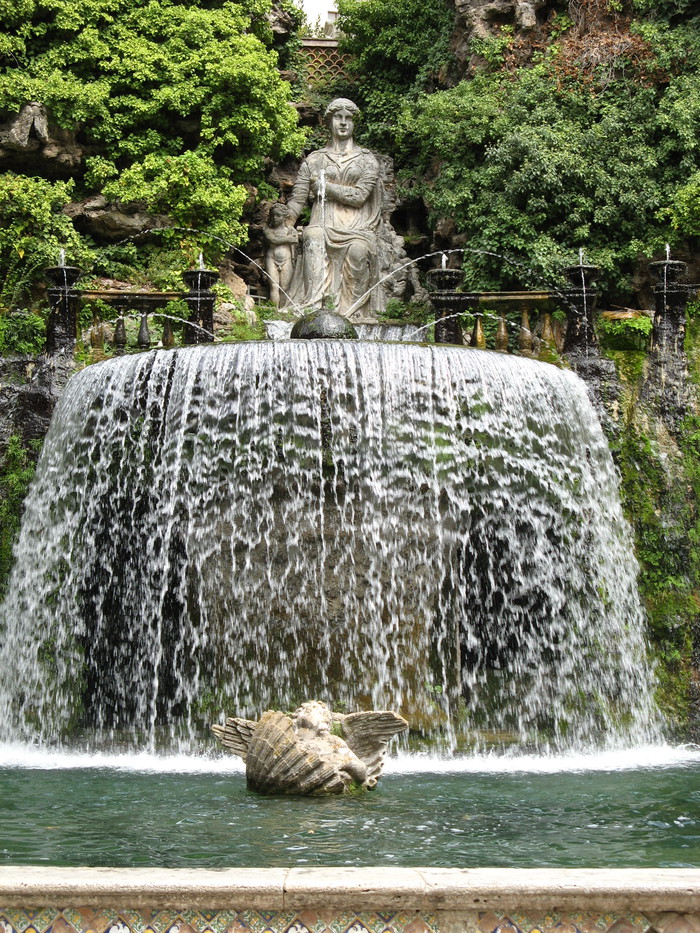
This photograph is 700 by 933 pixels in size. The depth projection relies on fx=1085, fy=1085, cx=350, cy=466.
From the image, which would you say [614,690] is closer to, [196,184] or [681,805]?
[681,805]

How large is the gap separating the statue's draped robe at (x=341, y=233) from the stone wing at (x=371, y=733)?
8.30 meters

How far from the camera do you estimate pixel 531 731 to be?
7.96 m

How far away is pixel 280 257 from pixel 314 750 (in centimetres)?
948

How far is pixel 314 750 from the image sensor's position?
550 centimetres

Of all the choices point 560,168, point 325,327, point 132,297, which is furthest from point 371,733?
point 560,168

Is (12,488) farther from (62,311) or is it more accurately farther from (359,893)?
(359,893)

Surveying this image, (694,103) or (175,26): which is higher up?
(175,26)

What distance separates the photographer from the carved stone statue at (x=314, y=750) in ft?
17.8

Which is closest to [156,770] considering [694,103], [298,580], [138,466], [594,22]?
[298,580]

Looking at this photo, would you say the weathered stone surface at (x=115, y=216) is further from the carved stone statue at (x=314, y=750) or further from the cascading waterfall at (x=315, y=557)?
the carved stone statue at (x=314, y=750)

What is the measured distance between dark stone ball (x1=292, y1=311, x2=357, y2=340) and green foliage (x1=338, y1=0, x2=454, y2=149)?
23.4 ft

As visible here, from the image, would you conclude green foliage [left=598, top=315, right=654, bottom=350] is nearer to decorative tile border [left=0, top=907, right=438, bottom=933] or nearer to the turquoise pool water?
the turquoise pool water

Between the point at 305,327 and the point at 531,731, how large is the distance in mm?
3736

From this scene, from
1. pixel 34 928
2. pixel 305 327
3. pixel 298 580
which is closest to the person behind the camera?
pixel 34 928
